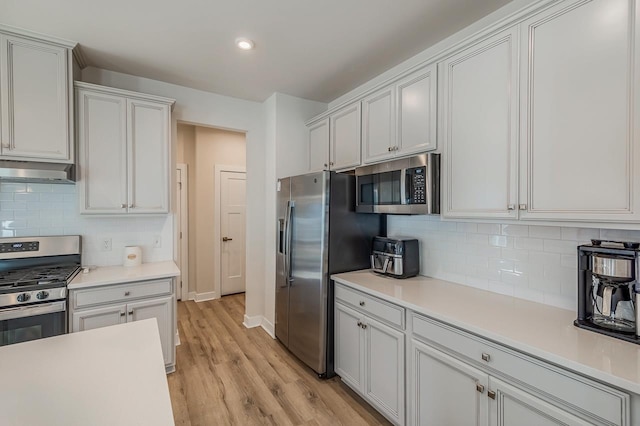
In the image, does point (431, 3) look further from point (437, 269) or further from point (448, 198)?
point (437, 269)

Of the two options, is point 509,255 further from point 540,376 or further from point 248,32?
point 248,32

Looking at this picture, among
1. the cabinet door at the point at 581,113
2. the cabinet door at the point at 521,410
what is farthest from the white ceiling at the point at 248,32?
the cabinet door at the point at 521,410

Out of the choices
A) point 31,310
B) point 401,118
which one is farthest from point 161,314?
point 401,118

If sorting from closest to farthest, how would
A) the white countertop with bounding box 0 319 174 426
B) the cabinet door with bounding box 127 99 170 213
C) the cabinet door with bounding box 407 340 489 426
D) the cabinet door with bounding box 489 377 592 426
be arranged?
the white countertop with bounding box 0 319 174 426, the cabinet door with bounding box 489 377 592 426, the cabinet door with bounding box 407 340 489 426, the cabinet door with bounding box 127 99 170 213

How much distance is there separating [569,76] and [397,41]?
1297 millimetres

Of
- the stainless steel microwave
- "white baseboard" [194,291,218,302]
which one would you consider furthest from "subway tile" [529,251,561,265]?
"white baseboard" [194,291,218,302]

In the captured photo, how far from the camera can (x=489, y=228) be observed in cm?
203

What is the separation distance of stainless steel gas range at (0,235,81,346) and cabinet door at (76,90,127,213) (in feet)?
1.52

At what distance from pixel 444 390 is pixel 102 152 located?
3.04 m

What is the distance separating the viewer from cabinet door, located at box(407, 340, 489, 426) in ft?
4.76

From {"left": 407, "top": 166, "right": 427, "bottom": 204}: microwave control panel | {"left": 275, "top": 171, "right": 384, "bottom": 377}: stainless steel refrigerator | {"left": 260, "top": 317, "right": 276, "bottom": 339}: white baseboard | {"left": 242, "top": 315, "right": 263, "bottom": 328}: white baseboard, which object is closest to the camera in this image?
{"left": 407, "top": 166, "right": 427, "bottom": 204}: microwave control panel

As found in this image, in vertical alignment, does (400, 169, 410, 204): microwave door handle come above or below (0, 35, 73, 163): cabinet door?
below

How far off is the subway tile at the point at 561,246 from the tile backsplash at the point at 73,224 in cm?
313

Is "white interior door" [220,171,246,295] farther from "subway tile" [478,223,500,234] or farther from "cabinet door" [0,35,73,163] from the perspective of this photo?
"subway tile" [478,223,500,234]
